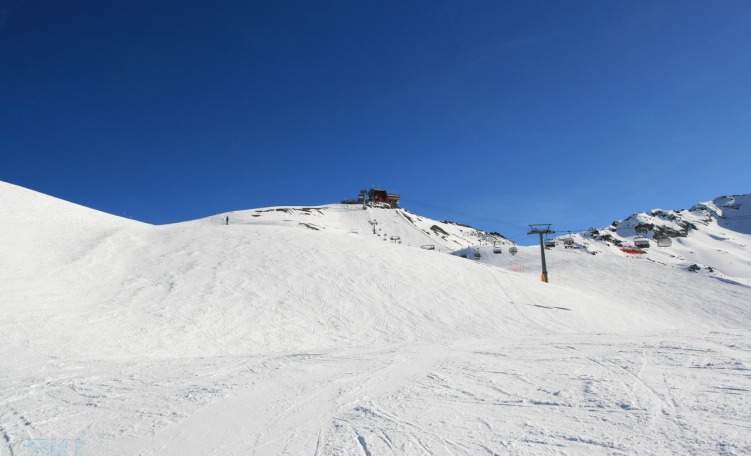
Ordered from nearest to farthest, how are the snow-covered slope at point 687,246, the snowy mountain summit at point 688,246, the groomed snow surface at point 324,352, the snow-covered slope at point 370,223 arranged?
the groomed snow surface at point 324,352 < the snow-covered slope at point 370,223 < the snow-covered slope at point 687,246 < the snowy mountain summit at point 688,246

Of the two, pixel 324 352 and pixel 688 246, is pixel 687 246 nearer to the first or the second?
pixel 688 246

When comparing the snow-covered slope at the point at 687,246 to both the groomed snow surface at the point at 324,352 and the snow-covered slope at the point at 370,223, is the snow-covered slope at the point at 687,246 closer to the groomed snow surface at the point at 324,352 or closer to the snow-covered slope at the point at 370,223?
the snow-covered slope at the point at 370,223

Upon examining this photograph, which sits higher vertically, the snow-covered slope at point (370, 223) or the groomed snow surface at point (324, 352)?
the snow-covered slope at point (370, 223)

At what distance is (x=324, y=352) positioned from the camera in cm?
1158

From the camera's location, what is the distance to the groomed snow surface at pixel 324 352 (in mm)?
5680

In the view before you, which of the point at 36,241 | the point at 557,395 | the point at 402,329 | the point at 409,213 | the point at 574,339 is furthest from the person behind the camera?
the point at 409,213

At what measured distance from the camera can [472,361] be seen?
9.82 m

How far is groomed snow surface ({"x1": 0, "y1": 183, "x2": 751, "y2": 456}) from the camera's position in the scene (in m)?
5.68

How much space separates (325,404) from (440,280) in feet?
61.7

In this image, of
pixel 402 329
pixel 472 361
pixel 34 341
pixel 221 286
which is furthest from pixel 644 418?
pixel 221 286

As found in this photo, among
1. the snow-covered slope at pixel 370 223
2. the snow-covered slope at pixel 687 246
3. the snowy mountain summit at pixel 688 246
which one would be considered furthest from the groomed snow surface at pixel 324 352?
the snow-covered slope at pixel 687 246

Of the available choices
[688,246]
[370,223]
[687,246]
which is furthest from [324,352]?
[688,246]

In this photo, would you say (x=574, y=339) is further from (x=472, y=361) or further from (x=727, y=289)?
(x=727, y=289)

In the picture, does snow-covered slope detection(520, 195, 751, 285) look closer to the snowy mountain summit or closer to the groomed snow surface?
the snowy mountain summit
